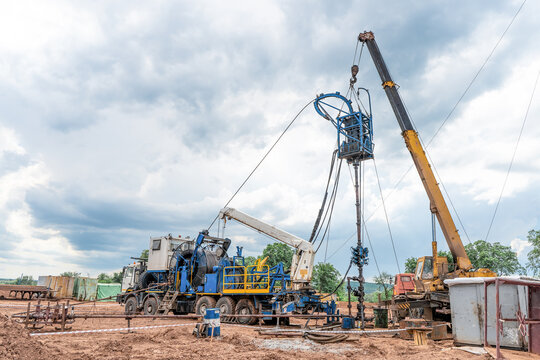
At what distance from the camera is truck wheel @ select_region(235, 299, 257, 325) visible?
16234 millimetres

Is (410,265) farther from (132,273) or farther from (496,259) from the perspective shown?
(132,273)

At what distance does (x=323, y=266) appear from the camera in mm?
43094

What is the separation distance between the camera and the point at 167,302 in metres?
18.9

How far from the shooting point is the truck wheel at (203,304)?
57.8 ft

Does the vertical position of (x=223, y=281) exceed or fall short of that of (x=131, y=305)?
it exceeds it

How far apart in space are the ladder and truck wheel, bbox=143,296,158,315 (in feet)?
2.15

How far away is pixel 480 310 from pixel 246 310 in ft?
29.2

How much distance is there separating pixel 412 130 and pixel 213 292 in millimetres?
11629

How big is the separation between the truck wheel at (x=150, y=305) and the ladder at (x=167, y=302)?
2.15 feet

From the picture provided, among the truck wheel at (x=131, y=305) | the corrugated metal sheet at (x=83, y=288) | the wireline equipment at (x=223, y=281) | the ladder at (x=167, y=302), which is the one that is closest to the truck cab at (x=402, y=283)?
the wireline equipment at (x=223, y=281)

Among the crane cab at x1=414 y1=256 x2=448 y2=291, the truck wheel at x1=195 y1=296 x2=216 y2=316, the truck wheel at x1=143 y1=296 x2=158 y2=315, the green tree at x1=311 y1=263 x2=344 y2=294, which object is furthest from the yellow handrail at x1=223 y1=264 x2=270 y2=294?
the green tree at x1=311 y1=263 x2=344 y2=294

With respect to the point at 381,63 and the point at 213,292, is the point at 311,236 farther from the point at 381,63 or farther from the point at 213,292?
the point at 381,63

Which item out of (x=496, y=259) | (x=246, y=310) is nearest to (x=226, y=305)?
(x=246, y=310)

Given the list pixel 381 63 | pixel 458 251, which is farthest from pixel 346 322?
pixel 381 63
